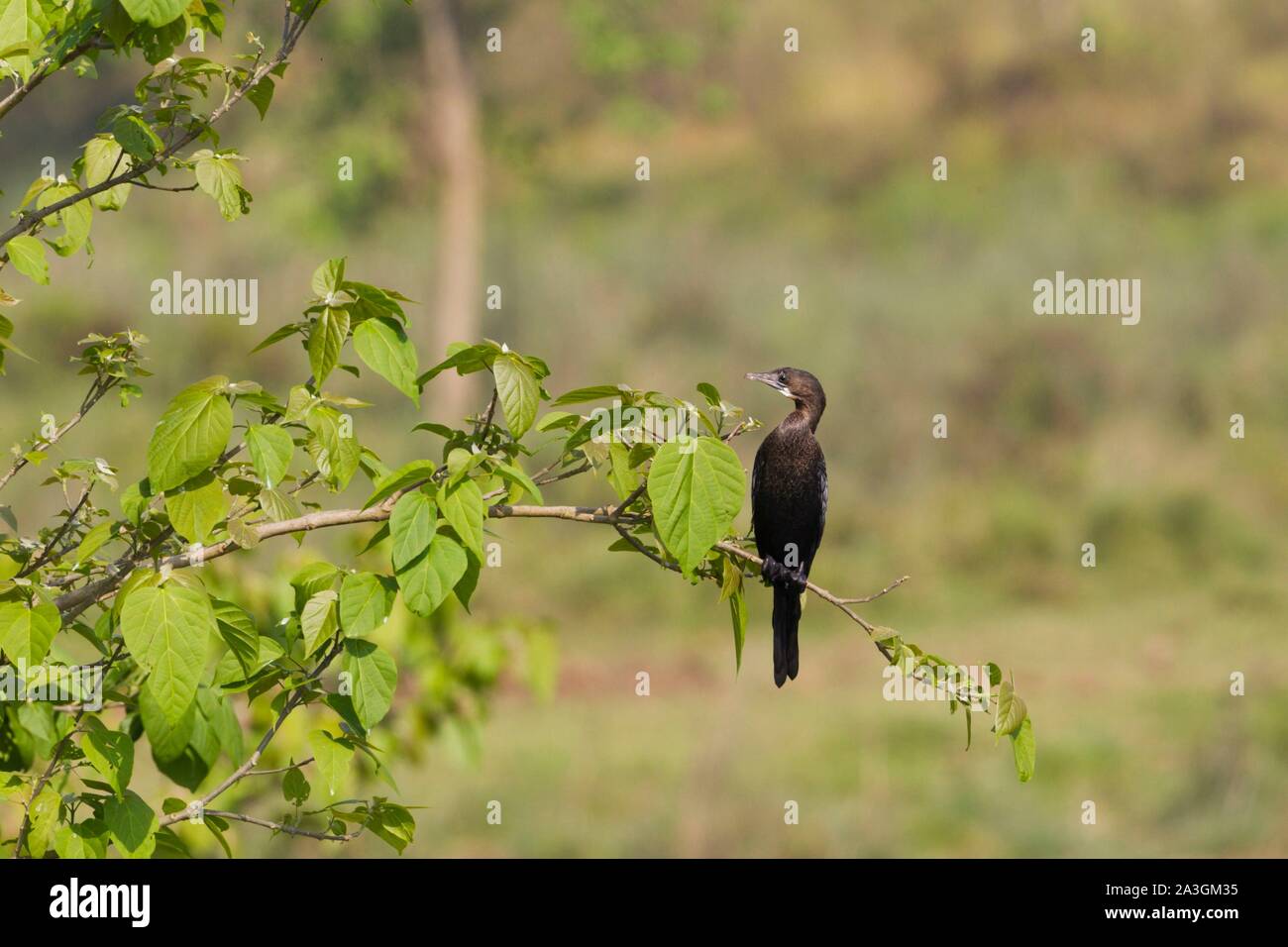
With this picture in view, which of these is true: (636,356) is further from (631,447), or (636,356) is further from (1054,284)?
(631,447)

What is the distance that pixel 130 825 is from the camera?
1.92 metres

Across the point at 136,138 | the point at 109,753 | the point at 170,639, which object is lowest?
the point at 109,753

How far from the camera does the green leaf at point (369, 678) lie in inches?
70.7

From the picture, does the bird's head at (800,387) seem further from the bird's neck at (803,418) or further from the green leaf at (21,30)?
the green leaf at (21,30)

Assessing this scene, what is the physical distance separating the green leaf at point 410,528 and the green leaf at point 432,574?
0.04 ft

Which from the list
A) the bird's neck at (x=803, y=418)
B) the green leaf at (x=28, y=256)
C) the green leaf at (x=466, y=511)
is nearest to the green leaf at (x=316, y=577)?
the green leaf at (x=466, y=511)

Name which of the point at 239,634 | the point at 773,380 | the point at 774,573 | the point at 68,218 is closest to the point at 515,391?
the point at 239,634

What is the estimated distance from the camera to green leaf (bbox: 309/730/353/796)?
6.05 feet

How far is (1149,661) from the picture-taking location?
951 centimetres

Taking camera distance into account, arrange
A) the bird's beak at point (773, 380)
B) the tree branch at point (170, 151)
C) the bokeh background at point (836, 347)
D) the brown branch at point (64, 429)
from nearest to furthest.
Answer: the tree branch at point (170, 151) → the brown branch at point (64, 429) → the bird's beak at point (773, 380) → the bokeh background at point (836, 347)

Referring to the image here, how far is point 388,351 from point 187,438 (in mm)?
262

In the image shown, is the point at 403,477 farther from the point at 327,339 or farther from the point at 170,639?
the point at 170,639

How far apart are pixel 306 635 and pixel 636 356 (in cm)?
1050

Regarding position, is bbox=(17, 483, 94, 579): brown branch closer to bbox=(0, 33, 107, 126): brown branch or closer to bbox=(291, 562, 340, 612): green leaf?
bbox=(291, 562, 340, 612): green leaf
